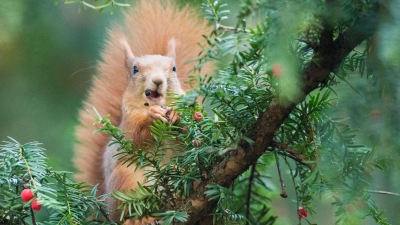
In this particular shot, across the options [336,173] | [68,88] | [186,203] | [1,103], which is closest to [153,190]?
[186,203]

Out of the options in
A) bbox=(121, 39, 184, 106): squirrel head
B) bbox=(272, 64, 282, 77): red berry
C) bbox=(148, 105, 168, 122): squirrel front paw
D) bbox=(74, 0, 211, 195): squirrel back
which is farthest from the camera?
bbox=(74, 0, 211, 195): squirrel back

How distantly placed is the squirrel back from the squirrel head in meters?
0.13

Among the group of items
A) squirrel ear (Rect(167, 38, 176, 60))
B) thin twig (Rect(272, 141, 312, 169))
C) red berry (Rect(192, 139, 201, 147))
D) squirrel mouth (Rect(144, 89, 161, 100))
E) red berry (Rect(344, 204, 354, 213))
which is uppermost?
squirrel ear (Rect(167, 38, 176, 60))

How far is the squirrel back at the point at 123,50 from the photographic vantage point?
5.20 ft

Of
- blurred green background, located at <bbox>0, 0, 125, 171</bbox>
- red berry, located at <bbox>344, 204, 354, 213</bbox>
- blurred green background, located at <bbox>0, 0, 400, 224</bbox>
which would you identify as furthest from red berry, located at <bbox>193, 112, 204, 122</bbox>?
blurred green background, located at <bbox>0, 0, 125, 171</bbox>

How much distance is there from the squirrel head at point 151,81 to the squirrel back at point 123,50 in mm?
134

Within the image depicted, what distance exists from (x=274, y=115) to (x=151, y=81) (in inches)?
24.9

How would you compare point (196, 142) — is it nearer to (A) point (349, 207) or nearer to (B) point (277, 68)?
(A) point (349, 207)

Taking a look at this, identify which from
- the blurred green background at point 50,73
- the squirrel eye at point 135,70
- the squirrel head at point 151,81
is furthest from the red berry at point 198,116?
the blurred green background at point 50,73

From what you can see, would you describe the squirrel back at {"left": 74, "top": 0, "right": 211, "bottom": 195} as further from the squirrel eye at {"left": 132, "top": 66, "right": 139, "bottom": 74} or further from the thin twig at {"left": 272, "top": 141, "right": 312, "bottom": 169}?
the thin twig at {"left": 272, "top": 141, "right": 312, "bottom": 169}

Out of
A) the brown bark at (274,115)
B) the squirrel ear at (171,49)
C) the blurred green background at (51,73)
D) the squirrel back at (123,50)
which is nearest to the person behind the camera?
the brown bark at (274,115)

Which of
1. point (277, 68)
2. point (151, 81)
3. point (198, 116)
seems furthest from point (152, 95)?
point (277, 68)

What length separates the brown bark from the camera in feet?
2.04

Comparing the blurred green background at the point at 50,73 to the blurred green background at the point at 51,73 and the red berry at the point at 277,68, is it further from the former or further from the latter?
the red berry at the point at 277,68
